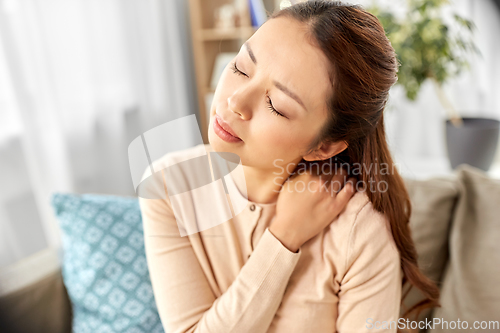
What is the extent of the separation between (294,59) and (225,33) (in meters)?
2.14

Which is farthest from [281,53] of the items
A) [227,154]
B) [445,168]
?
[445,168]

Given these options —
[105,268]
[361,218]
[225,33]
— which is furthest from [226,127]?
[225,33]

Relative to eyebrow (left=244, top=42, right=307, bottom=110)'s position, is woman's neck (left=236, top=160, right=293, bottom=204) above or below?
below

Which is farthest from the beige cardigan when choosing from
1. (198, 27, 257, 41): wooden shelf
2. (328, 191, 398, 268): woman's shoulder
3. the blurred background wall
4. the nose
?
(198, 27, 257, 41): wooden shelf

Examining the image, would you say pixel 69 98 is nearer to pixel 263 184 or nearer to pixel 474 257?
pixel 263 184

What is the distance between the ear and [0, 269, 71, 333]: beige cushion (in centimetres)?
86

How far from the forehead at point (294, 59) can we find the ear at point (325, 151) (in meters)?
0.12

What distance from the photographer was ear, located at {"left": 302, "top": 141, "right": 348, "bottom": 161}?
705 millimetres

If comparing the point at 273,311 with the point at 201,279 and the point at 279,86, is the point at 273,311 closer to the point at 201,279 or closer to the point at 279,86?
the point at 201,279

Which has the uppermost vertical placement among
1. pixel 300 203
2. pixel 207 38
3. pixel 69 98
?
pixel 207 38

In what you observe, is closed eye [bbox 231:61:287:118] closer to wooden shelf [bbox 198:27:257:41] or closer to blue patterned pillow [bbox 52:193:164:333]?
blue patterned pillow [bbox 52:193:164:333]

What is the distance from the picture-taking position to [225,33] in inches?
102

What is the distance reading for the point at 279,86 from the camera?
578 millimetres

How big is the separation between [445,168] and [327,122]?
6.81 feet
